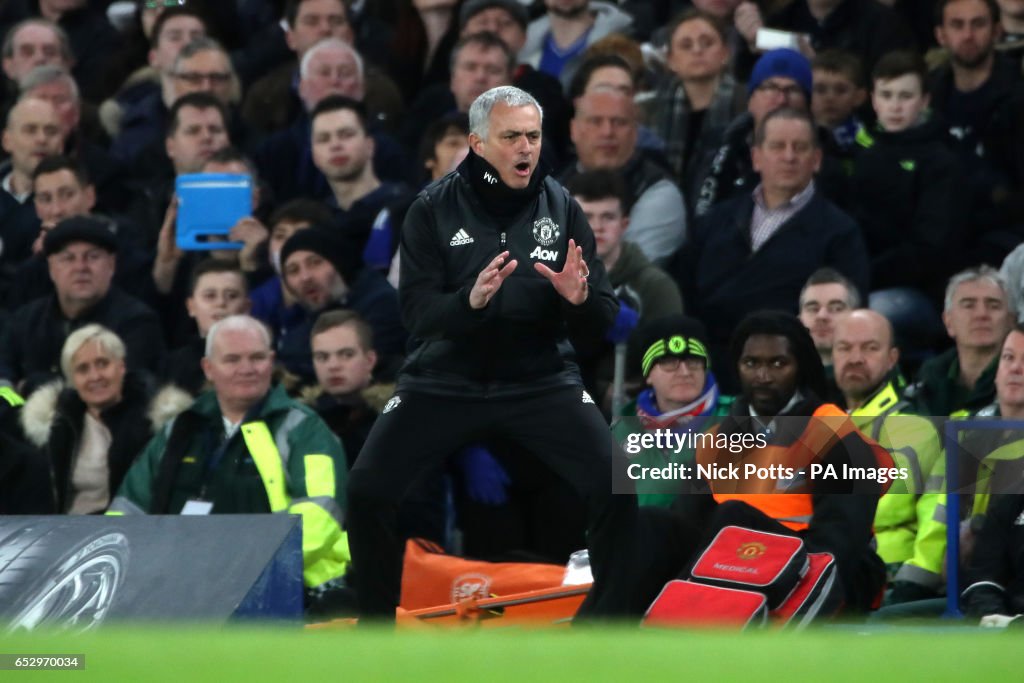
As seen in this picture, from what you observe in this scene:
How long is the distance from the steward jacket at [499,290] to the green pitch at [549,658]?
1.83 meters

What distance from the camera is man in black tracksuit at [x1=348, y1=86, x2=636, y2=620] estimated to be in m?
7.15

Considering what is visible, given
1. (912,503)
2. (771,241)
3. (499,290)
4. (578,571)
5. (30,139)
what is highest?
(30,139)

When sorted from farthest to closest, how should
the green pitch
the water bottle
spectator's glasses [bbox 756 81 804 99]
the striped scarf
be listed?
1. spectator's glasses [bbox 756 81 804 99]
2. the striped scarf
3. the water bottle
4. the green pitch

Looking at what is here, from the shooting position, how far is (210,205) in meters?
11.5

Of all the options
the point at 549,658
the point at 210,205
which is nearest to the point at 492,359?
the point at 549,658

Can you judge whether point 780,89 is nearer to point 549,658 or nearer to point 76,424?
point 76,424

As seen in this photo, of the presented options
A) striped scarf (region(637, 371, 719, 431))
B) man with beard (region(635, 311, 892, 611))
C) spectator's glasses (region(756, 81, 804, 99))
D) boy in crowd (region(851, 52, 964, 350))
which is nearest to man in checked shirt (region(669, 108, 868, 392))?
boy in crowd (region(851, 52, 964, 350))

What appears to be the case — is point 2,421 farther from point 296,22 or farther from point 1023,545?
point 1023,545

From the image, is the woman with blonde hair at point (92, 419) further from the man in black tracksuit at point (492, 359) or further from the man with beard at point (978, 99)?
the man with beard at point (978, 99)

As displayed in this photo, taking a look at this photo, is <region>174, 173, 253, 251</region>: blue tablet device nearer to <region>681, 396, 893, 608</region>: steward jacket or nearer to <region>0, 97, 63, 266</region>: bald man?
<region>0, 97, 63, 266</region>: bald man

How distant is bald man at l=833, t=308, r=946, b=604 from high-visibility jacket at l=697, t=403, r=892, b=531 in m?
0.19

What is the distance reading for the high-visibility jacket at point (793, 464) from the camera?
825 centimetres

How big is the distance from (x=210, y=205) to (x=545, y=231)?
15.1 feet

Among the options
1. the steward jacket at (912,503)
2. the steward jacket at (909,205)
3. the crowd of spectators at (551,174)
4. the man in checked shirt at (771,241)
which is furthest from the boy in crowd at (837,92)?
the steward jacket at (912,503)
